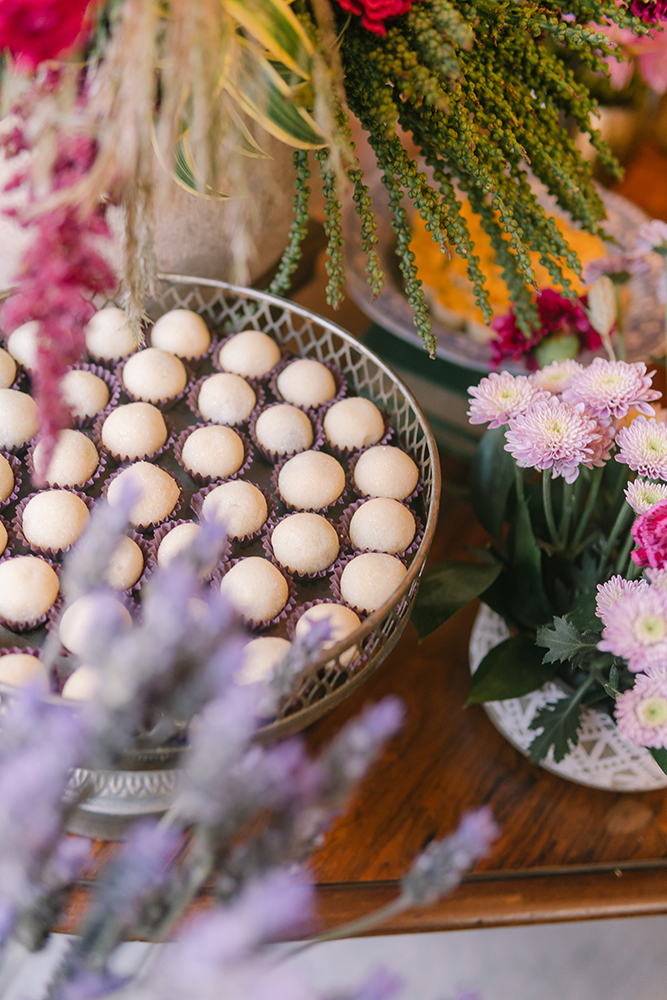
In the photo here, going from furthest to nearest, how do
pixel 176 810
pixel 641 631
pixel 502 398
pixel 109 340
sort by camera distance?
1. pixel 109 340
2. pixel 502 398
3. pixel 641 631
4. pixel 176 810

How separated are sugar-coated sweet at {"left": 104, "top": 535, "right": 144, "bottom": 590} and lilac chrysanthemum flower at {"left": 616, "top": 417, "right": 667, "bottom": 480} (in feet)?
1.00

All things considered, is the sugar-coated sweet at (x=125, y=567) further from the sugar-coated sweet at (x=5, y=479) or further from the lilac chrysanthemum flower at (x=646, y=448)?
the lilac chrysanthemum flower at (x=646, y=448)

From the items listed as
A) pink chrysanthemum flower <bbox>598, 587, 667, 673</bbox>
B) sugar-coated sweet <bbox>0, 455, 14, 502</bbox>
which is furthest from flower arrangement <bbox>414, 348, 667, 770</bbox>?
sugar-coated sweet <bbox>0, 455, 14, 502</bbox>

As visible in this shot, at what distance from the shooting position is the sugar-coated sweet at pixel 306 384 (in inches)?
22.2

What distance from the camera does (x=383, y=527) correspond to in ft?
1.59

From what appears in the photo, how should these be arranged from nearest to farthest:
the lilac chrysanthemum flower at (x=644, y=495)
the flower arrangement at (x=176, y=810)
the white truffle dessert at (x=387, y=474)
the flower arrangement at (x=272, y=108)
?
1. the flower arrangement at (x=176, y=810)
2. the flower arrangement at (x=272, y=108)
3. the lilac chrysanthemum flower at (x=644, y=495)
4. the white truffle dessert at (x=387, y=474)

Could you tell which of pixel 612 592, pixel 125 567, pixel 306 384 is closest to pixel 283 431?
pixel 306 384

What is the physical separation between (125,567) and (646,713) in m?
0.32

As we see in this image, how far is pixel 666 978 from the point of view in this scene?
1.87 feet

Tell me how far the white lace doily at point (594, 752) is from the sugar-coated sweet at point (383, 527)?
17cm

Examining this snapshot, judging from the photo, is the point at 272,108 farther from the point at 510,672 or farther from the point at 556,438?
the point at 510,672

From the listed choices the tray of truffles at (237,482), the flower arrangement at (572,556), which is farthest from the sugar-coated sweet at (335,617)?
the flower arrangement at (572,556)

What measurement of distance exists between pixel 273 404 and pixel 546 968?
49cm

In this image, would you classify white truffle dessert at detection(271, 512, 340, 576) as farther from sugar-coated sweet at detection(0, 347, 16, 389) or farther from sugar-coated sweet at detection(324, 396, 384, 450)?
sugar-coated sweet at detection(0, 347, 16, 389)
